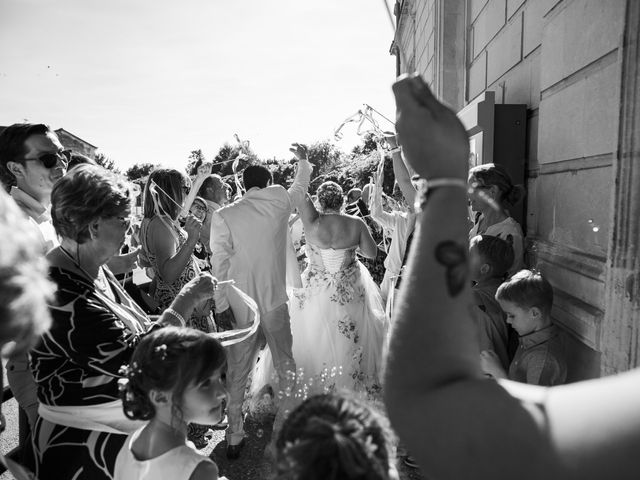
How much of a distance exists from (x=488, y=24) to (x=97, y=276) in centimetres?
456

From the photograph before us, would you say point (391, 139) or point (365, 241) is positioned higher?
point (391, 139)

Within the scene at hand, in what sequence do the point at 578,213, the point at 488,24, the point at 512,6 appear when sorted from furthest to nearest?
1. the point at 488,24
2. the point at 512,6
3. the point at 578,213

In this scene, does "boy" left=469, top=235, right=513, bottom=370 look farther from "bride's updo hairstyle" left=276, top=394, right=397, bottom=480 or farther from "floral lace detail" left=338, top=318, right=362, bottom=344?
"floral lace detail" left=338, top=318, right=362, bottom=344

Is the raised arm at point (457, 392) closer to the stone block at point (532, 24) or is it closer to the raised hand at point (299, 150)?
the stone block at point (532, 24)

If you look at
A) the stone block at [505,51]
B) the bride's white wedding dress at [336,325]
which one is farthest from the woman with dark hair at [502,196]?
the bride's white wedding dress at [336,325]

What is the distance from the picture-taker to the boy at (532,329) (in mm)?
2213

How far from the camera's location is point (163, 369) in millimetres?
1613

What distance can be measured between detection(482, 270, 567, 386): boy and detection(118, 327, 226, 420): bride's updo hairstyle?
1351 millimetres

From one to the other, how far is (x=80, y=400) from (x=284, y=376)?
2.70 m

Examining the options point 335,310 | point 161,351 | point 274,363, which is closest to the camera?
point 161,351

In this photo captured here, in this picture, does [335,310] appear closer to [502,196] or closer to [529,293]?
[502,196]

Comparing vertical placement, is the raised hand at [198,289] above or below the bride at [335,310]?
above

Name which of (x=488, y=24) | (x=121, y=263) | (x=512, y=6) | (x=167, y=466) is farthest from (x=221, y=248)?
(x=488, y=24)

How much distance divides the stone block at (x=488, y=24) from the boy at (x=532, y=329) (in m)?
2.98
